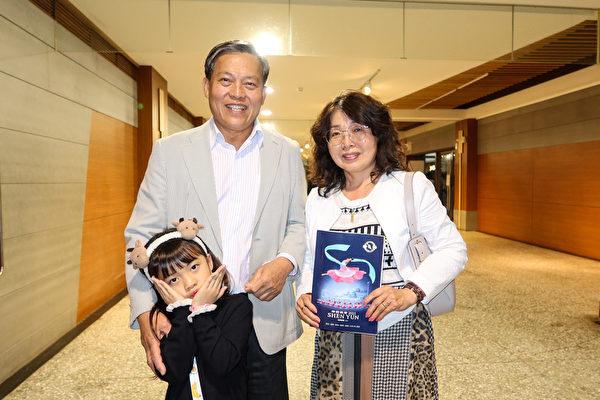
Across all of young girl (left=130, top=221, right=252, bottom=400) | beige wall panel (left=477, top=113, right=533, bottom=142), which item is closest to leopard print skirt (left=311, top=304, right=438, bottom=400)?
young girl (left=130, top=221, right=252, bottom=400)

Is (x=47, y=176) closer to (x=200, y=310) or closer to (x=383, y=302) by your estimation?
(x=200, y=310)

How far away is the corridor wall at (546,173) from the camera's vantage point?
7250mm

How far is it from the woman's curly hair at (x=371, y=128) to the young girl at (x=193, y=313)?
0.56 metres

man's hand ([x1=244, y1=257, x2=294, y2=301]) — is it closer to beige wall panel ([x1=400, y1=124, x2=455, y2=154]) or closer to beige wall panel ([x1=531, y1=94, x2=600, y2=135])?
beige wall panel ([x1=531, y1=94, x2=600, y2=135])

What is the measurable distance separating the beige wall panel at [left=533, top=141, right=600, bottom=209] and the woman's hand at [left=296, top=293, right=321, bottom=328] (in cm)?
771

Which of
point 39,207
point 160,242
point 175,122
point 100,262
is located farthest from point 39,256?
point 175,122

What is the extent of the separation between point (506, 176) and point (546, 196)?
4.85 ft

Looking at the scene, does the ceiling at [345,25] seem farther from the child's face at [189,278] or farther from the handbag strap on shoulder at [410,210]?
the child's face at [189,278]

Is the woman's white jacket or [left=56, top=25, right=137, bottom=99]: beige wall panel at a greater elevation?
[left=56, top=25, right=137, bottom=99]: beige wall panel

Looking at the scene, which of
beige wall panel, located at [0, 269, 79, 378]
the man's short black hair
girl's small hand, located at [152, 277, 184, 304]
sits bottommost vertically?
beige wall panel, located at [0, 269, 79, 378]

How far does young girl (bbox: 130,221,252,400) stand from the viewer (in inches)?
41.7

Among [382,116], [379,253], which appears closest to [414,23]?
[382,116]

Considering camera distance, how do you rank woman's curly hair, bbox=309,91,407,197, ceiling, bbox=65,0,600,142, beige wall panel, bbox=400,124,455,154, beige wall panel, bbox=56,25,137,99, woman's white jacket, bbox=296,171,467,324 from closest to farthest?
woman's white jacket, bbox=296,171,467,324
woman's curly hair, bbox=309,91,407,197
beige wall panel, bbox=56,25,137,99
ceiling, bbox=65,0,600,142
beige wall panel, bbox=400,124,455,154

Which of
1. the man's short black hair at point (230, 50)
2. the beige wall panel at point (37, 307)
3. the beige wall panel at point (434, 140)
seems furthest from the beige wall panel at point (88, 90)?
the beige wall panel at point (434, 140)
